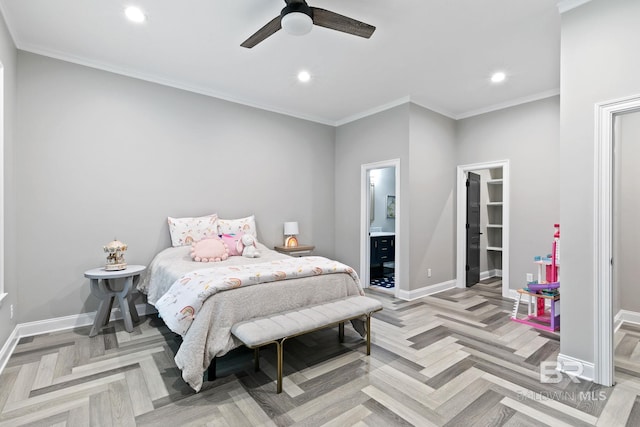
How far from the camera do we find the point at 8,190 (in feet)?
9.25

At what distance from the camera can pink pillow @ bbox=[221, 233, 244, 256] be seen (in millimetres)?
3877

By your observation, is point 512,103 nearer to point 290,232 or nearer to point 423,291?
point 423,291

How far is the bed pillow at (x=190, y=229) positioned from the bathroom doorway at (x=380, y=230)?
240 cm

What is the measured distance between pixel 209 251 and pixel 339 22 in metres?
2.59

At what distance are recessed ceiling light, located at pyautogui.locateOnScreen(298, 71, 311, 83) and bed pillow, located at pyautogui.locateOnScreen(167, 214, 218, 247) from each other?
2096mm

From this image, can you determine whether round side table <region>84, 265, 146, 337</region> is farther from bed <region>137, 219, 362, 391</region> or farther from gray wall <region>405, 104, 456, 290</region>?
gray wall <region>405, 104, 456, 290</region>

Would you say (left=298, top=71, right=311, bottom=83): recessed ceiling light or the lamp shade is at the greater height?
(left=298, top=71, right=311, bottom=83): recessed ceiling light

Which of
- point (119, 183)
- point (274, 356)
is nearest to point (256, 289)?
point (274, 356)

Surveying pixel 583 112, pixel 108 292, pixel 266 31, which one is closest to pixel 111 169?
pixel 108 292

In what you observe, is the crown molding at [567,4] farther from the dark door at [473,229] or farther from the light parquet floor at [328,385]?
the dark door at [473,229]

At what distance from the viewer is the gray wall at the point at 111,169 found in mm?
3180

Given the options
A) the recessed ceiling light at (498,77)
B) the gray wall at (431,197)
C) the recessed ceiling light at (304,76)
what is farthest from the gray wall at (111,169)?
the recessed ceiling light at (498,77)

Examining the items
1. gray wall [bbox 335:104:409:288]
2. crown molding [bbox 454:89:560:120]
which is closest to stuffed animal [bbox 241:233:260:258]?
gray wall [bbox 335:104:409:288]

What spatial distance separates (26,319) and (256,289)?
2516 mm
